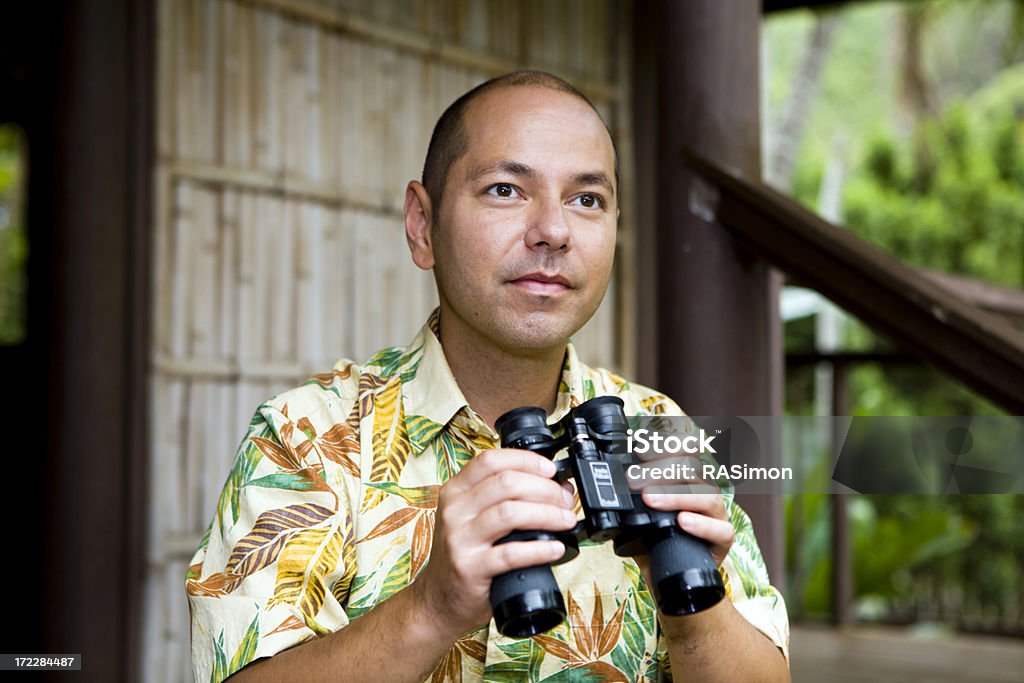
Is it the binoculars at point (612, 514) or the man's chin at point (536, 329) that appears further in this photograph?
the man's chin at point (536, 329)

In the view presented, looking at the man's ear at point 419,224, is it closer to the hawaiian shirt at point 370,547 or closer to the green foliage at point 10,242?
the hawaiian shirt at point 370,547

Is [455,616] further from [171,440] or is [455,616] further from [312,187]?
[312,187]

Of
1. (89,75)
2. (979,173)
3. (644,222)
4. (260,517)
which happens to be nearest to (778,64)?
(979,173)

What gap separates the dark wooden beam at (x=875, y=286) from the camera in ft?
6.71

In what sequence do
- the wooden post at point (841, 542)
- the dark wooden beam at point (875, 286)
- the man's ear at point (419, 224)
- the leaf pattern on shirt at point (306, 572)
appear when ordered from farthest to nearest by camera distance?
the wooden post at point (841, 542), the dark wooden beam at point (875, 286), the man's ear at point (419, 224), the leaf pattern on shirt at point (306, 572)

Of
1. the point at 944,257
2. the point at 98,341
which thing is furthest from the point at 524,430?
the point at 944,257

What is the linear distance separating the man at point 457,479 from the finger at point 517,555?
68 millimetres

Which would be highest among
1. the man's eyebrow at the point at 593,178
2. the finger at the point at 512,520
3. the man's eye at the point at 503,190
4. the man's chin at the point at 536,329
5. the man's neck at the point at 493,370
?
the man's eyebrow at the point at 593,178

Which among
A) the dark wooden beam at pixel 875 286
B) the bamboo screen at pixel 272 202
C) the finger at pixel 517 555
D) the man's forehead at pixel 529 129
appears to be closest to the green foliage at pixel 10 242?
the bamboo screen at pixel 272 202

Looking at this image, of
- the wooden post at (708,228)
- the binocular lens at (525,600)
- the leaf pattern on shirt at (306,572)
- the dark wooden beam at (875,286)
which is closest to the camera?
the binocular lens at (525,600)

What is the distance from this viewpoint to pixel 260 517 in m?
1.53

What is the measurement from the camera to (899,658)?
466 cm

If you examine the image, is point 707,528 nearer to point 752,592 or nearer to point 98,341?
point 752,592

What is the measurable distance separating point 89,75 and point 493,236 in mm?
1776
